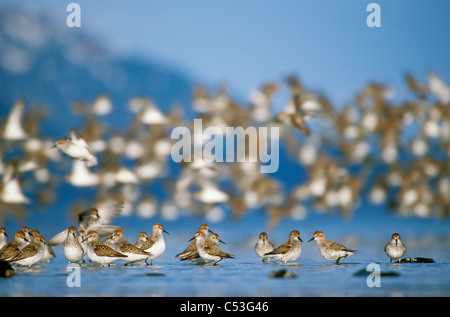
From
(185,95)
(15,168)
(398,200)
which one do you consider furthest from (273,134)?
(185,95)

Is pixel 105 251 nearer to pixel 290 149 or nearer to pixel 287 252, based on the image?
pixel 287 252

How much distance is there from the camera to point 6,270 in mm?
7695

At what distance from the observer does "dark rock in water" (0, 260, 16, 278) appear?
302 inches

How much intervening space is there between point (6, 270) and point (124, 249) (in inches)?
66.6

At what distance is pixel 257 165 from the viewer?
54.1 ft

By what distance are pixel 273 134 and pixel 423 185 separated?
16.2 ft

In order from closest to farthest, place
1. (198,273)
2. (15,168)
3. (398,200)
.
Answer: (198,273) → (15,168) → (398,200)

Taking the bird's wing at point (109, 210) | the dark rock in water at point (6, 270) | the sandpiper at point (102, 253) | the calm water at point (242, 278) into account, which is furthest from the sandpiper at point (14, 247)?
the bird's wing at point (109, 210)

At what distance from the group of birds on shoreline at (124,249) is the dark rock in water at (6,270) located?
236 mm

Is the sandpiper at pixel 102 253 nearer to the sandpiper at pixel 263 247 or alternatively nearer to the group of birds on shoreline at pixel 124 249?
the group of birds on shoreline at pixel 124 249

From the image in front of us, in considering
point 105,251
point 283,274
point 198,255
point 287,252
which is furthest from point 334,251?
point 105,251

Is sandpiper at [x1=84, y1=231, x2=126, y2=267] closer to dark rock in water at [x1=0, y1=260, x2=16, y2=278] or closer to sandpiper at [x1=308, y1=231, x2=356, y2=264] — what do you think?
dark rock in water at [x1=0, y1=260, x2=16, y2=278]

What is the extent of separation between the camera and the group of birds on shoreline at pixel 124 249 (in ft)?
27.3
